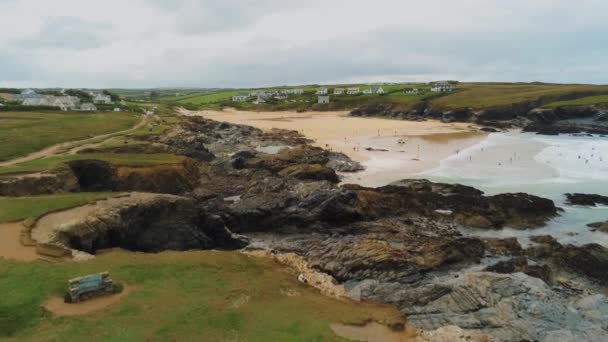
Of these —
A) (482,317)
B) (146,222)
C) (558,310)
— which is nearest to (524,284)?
(558,310)

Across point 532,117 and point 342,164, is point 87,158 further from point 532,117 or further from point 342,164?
point 532,117

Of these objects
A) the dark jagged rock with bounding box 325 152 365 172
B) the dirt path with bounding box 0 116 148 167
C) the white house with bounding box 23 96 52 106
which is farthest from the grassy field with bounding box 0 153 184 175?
the white house with bounding box 23 96 52 106

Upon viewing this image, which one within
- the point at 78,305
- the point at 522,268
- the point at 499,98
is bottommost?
the point at 522,268

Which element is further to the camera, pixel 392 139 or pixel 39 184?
pixel 392 139

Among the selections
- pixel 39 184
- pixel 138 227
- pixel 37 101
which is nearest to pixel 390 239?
pixel 138 227

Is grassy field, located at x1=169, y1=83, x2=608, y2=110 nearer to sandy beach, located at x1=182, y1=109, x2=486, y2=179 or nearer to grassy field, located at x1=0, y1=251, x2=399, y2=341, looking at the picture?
sandy beach, located at x1=182, y1=109, x2=486, y2=179

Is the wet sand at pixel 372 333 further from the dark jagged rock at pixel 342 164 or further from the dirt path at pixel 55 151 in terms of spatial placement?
the dark jagged rock at pixel 342 164

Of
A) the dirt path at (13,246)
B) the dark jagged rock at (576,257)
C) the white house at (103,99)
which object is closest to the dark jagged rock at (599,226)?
the dark jagged rock at (576,257)

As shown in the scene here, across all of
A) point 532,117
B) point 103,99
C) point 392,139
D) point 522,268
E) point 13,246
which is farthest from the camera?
point 103,99
